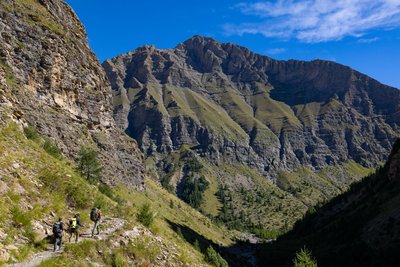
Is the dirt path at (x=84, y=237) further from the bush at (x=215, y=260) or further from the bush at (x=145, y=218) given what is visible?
the bush at (x=215, y=260)

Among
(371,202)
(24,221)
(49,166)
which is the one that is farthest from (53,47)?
(371,202)

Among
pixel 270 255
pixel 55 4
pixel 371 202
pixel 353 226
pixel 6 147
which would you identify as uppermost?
pixel 55 4

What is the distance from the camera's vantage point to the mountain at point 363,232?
275ft

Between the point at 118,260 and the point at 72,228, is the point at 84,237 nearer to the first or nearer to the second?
the point at 72,228

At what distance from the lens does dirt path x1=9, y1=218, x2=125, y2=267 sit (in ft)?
69.2

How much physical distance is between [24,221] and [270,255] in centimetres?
11795

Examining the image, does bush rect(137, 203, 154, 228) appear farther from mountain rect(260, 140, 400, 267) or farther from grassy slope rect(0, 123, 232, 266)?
mountain rect(260, 140, 400, 267)

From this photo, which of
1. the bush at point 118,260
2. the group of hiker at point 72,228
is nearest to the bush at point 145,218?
the group of hiker at point 72,228

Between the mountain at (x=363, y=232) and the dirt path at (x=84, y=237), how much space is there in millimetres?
65607

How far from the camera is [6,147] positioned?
31672 millimetres

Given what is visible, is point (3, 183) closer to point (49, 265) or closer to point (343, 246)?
point (49, 265)

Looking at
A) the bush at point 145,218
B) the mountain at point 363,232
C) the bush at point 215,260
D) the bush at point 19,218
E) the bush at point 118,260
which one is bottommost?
the bush at point 215,260

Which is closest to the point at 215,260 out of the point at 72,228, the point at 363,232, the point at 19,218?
the point at 72,228

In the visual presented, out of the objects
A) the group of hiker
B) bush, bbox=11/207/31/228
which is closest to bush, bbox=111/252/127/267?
the group of hiker
